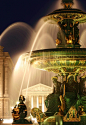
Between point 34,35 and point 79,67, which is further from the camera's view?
point 34,35

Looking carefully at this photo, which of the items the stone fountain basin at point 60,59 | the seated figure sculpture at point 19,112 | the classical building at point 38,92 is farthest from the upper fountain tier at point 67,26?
the classical building at point 38,92

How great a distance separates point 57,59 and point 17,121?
9.55ft

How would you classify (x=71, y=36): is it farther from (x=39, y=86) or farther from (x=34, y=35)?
(x=39, y=86)

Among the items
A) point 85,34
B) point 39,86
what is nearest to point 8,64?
point 39,86

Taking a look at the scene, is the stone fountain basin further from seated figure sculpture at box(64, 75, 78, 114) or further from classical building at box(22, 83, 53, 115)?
classical building at box(22, 83, 53, 115)

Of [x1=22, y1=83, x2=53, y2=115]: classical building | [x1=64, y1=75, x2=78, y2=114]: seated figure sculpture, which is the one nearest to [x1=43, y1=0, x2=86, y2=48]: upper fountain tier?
[x1=64, y1=75, x2=78, y2=114]: seated figure sculpture

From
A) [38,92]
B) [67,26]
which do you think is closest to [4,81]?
[38,92]

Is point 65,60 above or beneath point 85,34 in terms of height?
beneath

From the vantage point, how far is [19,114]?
18.2 meters

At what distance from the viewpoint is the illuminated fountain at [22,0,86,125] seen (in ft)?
59.5

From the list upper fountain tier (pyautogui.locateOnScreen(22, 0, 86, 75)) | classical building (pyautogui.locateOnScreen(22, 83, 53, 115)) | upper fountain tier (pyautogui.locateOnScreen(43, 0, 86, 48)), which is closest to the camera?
upper fountain tier (pyautogui.locateOnScreen(22, 0, 86, 75))

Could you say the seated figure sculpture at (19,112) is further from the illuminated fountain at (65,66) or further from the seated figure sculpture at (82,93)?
the seated figure sculpture at (82,93)

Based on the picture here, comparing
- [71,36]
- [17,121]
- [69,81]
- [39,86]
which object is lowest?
[17,121]

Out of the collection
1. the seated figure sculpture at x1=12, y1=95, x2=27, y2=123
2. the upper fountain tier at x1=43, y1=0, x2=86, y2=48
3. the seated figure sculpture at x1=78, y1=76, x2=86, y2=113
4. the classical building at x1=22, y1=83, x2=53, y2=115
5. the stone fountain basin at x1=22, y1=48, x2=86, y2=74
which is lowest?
the seated figure sculpture at x1=12, y1=95, x2=27, y2=123
